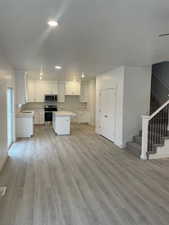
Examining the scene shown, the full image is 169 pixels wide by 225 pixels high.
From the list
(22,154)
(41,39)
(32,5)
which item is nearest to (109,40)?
(41,39)

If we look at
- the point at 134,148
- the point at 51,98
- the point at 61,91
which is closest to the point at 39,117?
the point at 51,98

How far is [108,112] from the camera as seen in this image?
6938 mm

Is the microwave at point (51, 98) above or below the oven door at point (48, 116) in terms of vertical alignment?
above

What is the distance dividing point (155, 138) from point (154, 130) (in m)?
0.33

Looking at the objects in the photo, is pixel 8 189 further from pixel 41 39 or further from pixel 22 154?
pixel 41 39

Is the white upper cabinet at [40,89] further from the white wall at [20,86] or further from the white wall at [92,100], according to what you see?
the white wall at [20,86]

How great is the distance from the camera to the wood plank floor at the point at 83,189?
2385 mm

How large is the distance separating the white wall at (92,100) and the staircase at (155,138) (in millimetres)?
5327

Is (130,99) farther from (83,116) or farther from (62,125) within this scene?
(83,116)

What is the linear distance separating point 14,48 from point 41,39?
0.96 meters

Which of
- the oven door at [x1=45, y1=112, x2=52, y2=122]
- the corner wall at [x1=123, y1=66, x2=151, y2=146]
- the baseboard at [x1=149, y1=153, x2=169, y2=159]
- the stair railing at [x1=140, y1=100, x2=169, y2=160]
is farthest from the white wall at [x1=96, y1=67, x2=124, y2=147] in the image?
the oven door at [x1=45, y1=112, x2=52, y2=122]

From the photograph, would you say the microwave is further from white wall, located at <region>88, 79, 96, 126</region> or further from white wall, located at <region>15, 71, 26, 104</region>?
white wall, located at <region>15, 71, 26, 104</region>

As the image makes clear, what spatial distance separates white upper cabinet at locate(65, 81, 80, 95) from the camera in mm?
10316

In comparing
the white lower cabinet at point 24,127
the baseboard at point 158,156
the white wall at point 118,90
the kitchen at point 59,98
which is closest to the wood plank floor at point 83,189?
the baseboard at point 158,156
